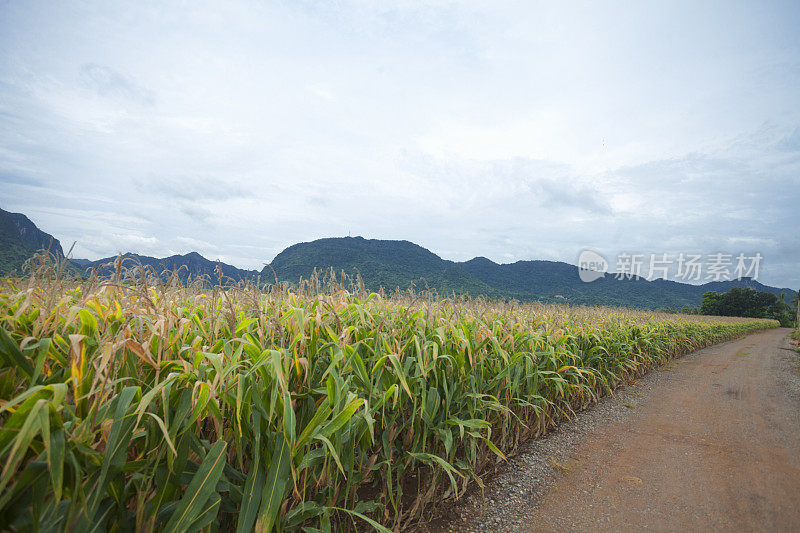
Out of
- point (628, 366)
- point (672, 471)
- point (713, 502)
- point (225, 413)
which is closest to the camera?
point (225, 413)

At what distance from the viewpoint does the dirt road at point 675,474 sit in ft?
7.50

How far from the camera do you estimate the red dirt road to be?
91.4 inches

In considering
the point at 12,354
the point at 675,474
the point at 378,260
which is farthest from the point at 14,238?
the point at 378,260

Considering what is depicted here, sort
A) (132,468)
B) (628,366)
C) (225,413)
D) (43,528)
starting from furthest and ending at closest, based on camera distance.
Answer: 1. (628,366)
2. (225,413)
3. (132,468)
4. (43,528)

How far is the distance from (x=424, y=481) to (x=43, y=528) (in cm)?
197

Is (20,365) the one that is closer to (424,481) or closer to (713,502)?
(424,481)

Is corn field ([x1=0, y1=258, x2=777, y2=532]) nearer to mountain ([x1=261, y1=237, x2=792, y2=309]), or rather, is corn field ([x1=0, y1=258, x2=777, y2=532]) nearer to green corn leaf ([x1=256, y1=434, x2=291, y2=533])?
green corn leaf ([x1=256, y1=434, x2=291, y2=533])

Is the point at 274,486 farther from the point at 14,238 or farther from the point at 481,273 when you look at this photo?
the point at 481,273

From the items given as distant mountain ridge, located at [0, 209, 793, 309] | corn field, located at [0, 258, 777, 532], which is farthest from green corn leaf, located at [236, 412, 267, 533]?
distant mountain ridge, located at [0, 209, 793, 309]

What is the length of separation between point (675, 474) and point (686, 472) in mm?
143

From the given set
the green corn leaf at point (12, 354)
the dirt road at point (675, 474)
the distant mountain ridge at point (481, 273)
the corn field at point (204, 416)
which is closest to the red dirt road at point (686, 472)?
the dirt road at point (675, 474)

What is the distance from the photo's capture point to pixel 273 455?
1274mm

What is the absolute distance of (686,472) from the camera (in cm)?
296

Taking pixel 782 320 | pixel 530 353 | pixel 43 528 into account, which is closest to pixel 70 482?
pixel 43 528
